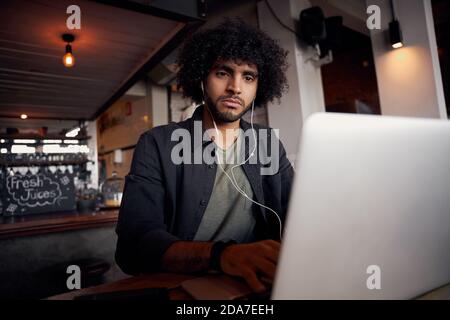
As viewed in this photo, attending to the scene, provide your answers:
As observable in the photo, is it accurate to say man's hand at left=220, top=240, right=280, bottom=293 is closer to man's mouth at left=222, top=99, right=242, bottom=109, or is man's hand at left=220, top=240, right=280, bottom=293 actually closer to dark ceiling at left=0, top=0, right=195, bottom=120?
man's mouth at left=222, top=99, right=242, bottom=109

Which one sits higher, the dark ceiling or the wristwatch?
the dark ceiling

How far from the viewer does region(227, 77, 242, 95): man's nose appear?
1337mm

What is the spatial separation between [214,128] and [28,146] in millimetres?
3577

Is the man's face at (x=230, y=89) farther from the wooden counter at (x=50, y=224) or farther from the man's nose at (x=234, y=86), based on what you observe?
the wooden counter at (x=50, y=224)

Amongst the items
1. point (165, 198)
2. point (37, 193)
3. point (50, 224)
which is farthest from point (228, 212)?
point (37, 193)

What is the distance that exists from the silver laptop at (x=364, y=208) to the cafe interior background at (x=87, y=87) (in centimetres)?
166

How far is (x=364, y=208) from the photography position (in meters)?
0.42

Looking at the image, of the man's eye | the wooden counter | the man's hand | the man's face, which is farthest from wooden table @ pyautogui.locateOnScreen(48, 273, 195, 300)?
the wooden counter

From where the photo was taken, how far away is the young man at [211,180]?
81 cm

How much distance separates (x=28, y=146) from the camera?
152 inches

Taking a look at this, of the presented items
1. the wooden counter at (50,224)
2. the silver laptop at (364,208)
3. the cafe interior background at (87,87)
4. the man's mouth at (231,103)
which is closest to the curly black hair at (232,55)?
the man's mouth at (231,103)

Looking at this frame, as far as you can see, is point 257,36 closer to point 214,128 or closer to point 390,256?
point 214,128

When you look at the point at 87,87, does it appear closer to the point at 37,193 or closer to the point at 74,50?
the point at 74,50
